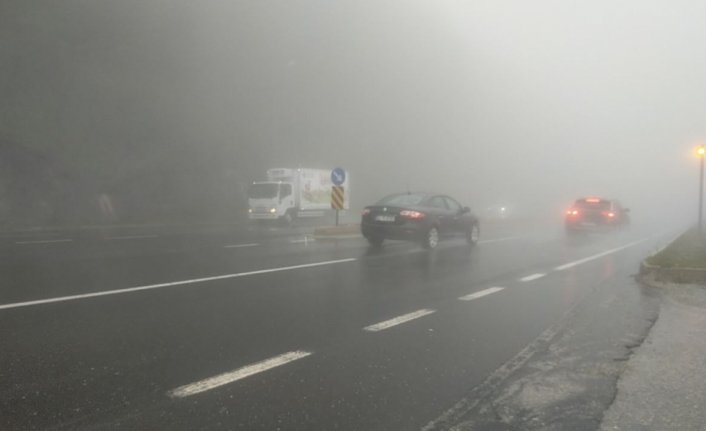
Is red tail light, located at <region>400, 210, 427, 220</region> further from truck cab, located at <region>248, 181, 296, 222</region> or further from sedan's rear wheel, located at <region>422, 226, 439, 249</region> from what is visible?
truck cab, located at <region>248, 181, 296, 222</region>

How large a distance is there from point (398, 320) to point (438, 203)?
358 inches

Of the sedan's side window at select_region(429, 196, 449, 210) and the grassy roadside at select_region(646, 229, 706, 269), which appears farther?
the sedan's side window at select_region(429, 196, 449, 210)

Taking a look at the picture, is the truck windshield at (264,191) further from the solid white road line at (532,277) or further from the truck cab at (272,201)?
the solid white road line at (532,277)

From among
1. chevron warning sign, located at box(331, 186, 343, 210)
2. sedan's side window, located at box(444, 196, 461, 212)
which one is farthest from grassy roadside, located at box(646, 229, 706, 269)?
chevron warning sign, located at box(331, 186, 343, 210)

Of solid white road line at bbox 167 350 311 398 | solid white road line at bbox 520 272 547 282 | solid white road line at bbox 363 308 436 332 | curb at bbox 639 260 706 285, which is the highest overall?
curb at bbox 639 260 706 285

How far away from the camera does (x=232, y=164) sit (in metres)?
35.8

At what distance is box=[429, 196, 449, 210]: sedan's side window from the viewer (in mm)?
14541

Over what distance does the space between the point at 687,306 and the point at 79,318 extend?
23.7 feet

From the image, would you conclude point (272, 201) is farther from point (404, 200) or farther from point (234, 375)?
point (234, 375)

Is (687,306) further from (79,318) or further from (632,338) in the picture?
(79,318)

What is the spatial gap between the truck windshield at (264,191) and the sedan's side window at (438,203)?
11658 millimetres

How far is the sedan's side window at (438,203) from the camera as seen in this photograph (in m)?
14.5

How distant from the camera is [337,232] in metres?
18.4

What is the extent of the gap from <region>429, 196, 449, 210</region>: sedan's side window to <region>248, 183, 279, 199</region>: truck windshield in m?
11.7
